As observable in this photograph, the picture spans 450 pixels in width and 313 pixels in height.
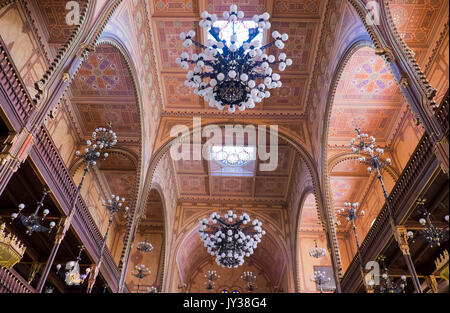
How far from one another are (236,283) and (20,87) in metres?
20.3

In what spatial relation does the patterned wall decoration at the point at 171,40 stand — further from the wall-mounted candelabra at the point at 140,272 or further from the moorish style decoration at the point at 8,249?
the wall-mounted candelabra at the point at 140,272

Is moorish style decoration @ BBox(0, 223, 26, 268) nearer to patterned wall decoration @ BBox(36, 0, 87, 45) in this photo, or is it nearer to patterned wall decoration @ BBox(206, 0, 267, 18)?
patterned wall decoration @ BBox(36, 0, 87, 45)

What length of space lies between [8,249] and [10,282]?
0.62 metres

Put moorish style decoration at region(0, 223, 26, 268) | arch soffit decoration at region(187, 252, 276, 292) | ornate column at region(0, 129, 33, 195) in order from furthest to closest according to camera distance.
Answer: arch soffit decoration at region(187, 252, 276, 292)
moorish style decoration at region(0, 223, 26, 268)
ornate column at region(0, 129, 33, 195)

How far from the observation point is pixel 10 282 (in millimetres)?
6355

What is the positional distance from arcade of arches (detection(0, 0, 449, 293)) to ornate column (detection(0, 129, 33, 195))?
0.08ft

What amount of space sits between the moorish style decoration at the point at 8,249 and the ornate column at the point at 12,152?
45.1 inches

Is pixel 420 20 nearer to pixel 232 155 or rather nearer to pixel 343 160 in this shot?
pixel 343 160

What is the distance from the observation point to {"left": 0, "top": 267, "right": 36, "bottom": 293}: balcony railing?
609 cm

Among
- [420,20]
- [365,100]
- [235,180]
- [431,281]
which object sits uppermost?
[235,180]

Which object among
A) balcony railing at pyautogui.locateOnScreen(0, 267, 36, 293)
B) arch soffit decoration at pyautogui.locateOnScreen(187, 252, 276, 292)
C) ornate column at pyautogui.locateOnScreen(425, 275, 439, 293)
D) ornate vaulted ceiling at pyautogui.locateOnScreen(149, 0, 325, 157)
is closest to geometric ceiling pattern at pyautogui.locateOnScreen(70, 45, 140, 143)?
ornate vaulted ceiling at pyautogui.locateOnScreen(149, 0, 325, 157)

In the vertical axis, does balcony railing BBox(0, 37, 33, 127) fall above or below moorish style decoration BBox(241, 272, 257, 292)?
below

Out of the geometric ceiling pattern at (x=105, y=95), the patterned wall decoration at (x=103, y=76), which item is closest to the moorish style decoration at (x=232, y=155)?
the geometric ceiling pattern at (x=105, y=95)

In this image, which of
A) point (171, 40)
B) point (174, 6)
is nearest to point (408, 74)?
point (174, 6)
